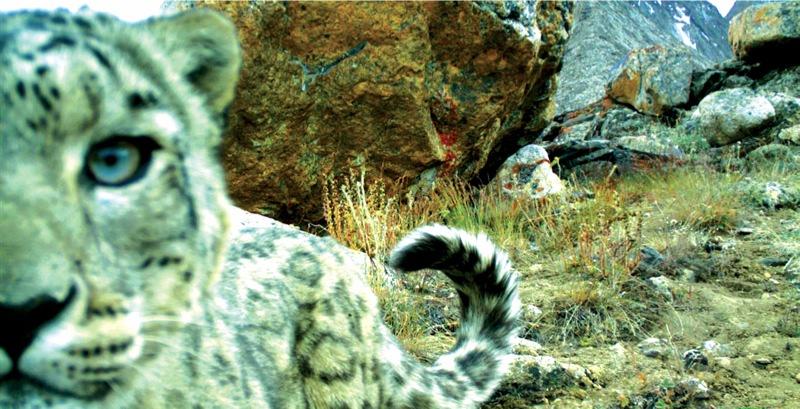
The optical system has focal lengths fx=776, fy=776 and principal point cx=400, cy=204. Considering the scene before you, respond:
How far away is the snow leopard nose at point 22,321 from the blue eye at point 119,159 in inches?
13.4

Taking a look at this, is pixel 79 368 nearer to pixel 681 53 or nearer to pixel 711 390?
pixel 711 390

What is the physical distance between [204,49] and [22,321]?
103 cm

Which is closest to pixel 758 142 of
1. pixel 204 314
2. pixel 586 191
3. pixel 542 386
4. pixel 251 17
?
pixel 586 191

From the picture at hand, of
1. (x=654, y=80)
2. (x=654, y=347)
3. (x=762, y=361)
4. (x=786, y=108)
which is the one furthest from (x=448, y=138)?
(x=654, y=80)

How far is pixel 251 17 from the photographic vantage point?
7.01 metres

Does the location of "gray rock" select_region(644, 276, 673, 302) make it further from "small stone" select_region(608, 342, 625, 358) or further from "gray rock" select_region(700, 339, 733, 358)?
"small stone" select_region(608, 342, 625, 358)

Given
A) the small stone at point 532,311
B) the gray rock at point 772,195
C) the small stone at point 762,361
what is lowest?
the gray rock at point 772,195

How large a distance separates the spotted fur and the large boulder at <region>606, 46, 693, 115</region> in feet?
59.9

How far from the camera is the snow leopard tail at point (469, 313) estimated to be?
3.40m

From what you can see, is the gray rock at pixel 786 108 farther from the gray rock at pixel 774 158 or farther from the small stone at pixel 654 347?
the small stone at pixel 654 347

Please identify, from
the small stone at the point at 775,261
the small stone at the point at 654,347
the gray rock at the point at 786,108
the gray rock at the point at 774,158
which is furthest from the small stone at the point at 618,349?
the gray rock at the point at 786,108

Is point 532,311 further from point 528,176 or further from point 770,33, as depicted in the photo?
point 770,33

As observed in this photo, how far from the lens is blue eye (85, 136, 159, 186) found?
154 cm

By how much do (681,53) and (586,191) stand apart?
1248 centimetres
